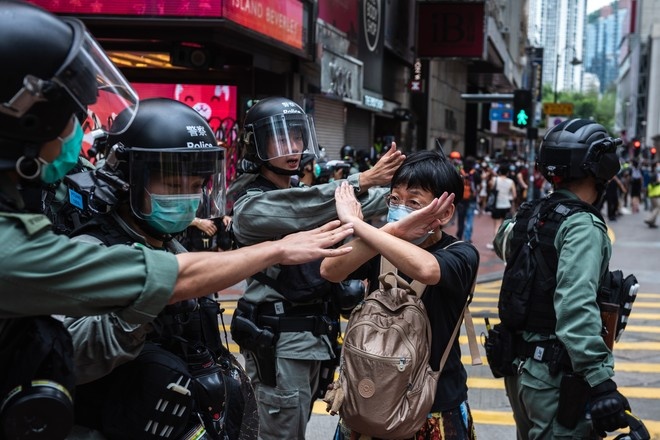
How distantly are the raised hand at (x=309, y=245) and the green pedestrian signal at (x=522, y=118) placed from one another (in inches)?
608

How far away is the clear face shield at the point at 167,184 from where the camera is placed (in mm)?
2664

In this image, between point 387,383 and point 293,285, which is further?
point 293,285

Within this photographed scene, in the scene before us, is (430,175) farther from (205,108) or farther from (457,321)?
(205,108)

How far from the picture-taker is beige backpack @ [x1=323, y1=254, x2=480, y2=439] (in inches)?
109

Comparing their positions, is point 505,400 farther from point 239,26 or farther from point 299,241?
point 239,26

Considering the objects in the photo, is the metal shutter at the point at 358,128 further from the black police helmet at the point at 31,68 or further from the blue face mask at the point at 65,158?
the black police helmet at the point at 31,68

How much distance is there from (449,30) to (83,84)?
25.0m

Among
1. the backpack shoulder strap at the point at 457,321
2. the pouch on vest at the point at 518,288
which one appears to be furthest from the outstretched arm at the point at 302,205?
the pouch on vest at the point at 518,288

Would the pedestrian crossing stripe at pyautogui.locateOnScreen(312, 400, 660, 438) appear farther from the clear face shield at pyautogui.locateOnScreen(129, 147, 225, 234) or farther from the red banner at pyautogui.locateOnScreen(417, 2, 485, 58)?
the red banner at pyautogui.locateOnScreen(417, 2, 485, 58)

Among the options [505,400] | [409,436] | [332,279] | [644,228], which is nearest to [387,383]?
[409,436]

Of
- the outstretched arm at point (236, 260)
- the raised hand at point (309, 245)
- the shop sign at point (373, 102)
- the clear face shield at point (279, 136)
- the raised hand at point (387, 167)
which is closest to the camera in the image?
the outstretched arm at point (236, 260)

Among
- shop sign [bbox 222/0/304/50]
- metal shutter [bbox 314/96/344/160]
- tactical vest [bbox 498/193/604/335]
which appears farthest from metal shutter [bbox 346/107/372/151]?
tactical vest [bbox 498/193/604/335]

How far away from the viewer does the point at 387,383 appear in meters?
2.77

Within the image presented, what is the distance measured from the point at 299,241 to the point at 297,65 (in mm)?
13609
